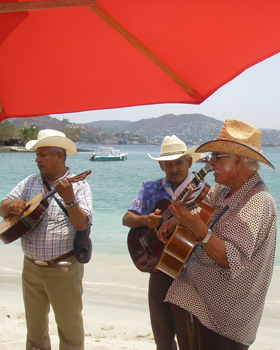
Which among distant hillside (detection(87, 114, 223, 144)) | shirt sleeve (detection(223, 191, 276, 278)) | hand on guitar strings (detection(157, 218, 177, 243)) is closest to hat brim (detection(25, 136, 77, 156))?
hand on guitar strings (detection(157, 218, 177, 243))

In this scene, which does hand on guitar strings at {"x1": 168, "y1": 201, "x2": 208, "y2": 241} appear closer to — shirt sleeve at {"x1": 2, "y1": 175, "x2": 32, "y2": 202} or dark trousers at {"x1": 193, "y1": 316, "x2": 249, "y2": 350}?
dark trousers at {"x1": 193, "y1": 316, "x2": 249, "y2": 350}

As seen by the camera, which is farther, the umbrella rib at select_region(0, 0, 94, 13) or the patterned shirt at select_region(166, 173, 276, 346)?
the patterned shirt at select_region(166, 173, 276, 346)

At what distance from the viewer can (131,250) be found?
3.32 meters

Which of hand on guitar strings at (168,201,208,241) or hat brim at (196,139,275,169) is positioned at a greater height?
hat brim at (196,139,275,169)

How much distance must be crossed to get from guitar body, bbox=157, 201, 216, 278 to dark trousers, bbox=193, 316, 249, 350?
0.36 meters

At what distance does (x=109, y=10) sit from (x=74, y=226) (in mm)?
1722

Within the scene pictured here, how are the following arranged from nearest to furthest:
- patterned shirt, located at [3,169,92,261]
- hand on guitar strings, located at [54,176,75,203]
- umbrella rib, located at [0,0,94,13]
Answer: umbrella rib, located at [0,0,94,13] → hand on guitar strings, located at [54,176,75,203] → patterned shirt, located at [3,169,92,261]

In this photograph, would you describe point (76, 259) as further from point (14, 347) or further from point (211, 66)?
point (211, 66)

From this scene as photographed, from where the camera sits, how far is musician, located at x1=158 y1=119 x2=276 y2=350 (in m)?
2.06

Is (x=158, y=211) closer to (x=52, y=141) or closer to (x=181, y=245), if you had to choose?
(x=181, y=245)

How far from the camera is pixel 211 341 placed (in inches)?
88.0

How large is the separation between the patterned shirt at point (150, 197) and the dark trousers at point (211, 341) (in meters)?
1.15

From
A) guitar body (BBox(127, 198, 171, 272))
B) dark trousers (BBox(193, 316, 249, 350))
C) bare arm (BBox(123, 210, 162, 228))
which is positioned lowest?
dark trousers (BBox(193, 316, 249, 350))

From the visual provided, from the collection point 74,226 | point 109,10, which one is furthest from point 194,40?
point 74,226
